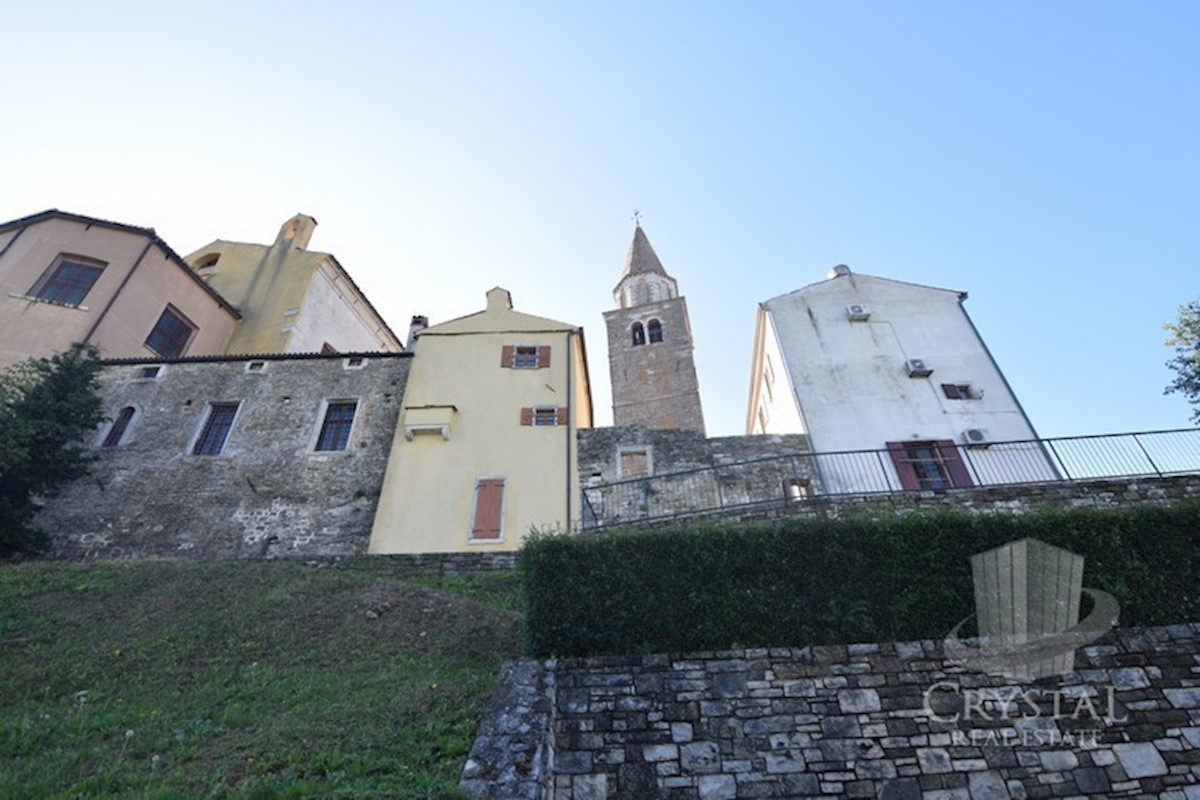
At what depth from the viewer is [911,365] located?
19156 mm

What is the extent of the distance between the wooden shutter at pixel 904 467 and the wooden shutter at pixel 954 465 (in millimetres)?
847

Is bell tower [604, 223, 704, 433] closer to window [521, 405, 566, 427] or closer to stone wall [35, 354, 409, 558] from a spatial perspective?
window [521, 405, 566, 427]

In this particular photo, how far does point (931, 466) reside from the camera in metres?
16.9

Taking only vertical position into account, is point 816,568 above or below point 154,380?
below

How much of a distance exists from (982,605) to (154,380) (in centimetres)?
2223

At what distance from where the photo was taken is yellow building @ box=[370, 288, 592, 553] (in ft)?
53.3

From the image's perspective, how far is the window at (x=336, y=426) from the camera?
18237 mm

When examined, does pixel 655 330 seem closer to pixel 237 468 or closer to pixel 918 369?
pixel 918 369

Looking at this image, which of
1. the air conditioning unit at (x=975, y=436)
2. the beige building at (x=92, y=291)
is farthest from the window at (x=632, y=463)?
the beige building at (x=92, y=291)

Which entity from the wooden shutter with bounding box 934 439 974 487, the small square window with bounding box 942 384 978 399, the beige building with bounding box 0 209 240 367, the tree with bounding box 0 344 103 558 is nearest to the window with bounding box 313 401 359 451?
the tree with bounding box 0 344 103 558

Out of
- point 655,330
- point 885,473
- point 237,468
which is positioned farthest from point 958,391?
point 237,468

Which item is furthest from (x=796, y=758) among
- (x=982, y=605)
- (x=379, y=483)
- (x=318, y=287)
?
(x=318, y=287)

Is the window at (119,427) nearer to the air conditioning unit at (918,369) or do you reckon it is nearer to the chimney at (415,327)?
the chimney at (415,327)

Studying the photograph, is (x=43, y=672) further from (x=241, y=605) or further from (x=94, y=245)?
(x=94, y=245)
